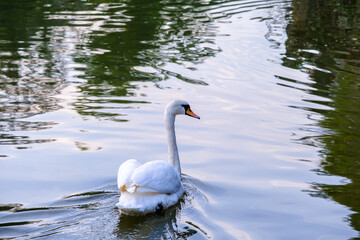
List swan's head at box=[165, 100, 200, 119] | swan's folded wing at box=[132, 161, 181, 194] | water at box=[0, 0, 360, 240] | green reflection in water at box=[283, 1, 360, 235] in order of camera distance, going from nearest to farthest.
→ 1. swan's folded wing at box=[132, 161, 181, 194]
2. water at box=[0, 0, 360, 240]
3. swan's head at box=[165, 100, 200, 119]
4. green reflection in water at box=[283, 1, 360, 235]

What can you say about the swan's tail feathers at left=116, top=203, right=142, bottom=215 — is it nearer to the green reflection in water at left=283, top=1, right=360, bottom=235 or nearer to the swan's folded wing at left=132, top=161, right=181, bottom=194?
the swan's folded wing at left=132, top=161, right=181, bottom=194

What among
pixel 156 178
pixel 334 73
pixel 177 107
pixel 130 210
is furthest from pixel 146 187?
pixel 334 73

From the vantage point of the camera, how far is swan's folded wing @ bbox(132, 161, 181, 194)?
609cm

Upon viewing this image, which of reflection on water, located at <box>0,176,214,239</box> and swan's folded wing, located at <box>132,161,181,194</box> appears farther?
swan's folded wing, located at <box>132,161,181,194</box>

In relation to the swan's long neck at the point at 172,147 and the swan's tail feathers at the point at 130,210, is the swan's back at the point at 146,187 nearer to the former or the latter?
the swan's tail feathers at the point at 130,210

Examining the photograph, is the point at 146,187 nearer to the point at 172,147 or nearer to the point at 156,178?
the point at 156,178

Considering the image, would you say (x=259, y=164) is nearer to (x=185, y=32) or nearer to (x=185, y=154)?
(x=185, y=154)

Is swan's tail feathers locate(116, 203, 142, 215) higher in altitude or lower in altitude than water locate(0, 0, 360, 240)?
higher

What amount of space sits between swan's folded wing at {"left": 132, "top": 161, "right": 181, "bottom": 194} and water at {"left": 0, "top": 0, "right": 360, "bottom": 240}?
0.28m

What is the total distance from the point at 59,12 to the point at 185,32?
4.86 m

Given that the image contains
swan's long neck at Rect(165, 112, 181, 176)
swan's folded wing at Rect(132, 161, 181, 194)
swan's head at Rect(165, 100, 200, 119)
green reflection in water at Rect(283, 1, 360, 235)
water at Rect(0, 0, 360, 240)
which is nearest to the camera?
swan's folded wing at Rect(132, 161, 181, 194)

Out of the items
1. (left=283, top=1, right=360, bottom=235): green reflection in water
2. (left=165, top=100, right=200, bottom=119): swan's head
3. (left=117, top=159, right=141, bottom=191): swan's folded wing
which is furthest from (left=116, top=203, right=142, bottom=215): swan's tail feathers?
(left=283, top=1, right=360, bottom=235): green reflection in water

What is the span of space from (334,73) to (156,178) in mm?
6570

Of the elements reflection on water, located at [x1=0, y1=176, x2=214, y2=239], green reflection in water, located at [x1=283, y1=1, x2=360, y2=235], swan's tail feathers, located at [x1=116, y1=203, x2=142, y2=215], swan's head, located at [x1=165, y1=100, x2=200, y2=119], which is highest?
swan's head, located at [x1=165, y1=100, x2=200, y2=119]
